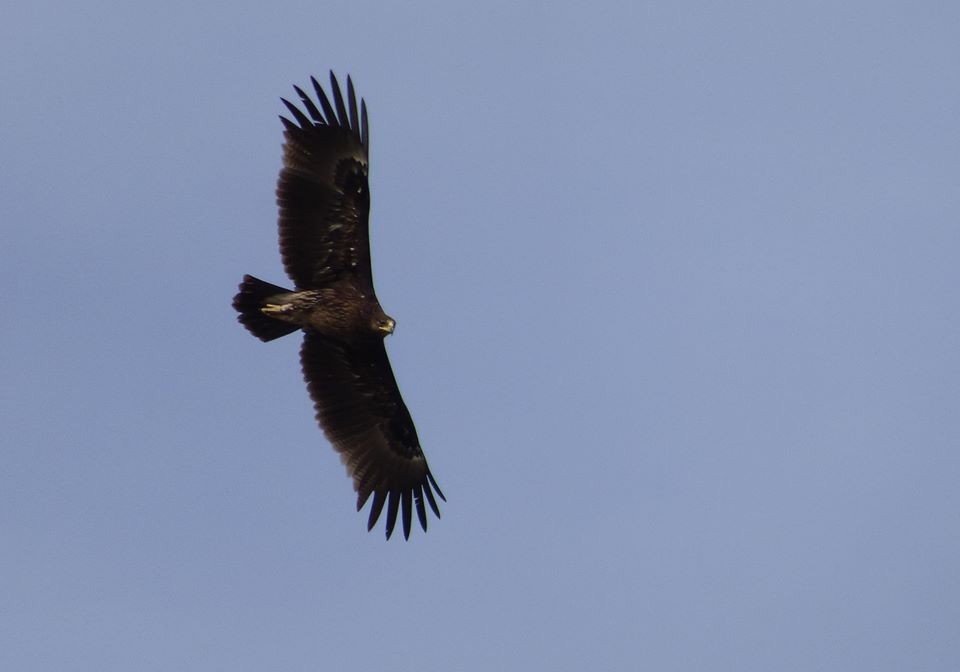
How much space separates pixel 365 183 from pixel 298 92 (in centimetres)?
123

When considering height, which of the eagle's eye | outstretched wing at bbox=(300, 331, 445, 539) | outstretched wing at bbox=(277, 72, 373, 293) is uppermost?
outstretched wing at bbox=(277, 72, 373, 293)

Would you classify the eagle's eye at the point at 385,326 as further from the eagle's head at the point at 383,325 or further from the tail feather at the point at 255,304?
the tail feather at the point at 255,304

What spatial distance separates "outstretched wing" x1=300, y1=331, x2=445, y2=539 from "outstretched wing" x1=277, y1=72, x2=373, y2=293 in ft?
4.03

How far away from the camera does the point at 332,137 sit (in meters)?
17.4

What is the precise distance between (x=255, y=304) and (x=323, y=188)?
57.7 inches

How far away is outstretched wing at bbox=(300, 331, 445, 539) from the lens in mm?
18375

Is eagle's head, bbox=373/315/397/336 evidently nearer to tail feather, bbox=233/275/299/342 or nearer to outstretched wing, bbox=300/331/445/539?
outstretched wing, bbox=300/331/445/539

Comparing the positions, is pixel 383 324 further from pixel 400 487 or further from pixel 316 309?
pixel 400 487

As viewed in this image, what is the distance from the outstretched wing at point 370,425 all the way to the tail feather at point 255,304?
913 mm

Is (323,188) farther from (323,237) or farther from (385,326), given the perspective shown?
(385,326)

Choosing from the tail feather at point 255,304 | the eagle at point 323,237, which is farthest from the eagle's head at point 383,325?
the tail feather at point 255,304

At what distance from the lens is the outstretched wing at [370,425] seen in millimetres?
18375

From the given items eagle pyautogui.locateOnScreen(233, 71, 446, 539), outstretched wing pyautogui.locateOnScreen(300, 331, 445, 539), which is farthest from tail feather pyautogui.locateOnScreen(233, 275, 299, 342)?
outstretched wing pyautogui.locateOnScreen(300, 331, 445, 539)

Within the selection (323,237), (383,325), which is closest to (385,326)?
(383,325)
